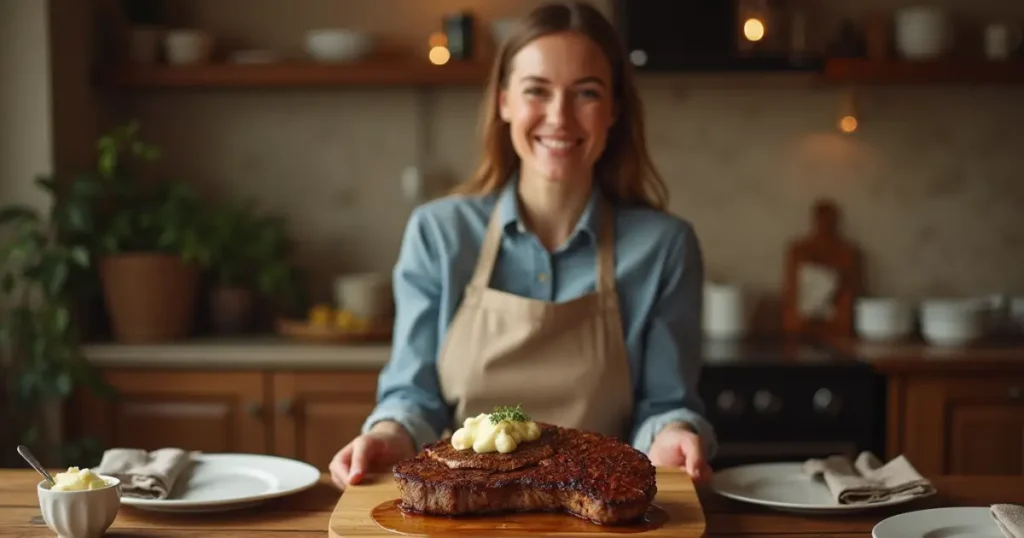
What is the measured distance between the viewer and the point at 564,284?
2.22 meters

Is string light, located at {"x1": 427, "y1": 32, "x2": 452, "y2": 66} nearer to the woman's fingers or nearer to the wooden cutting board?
the woman's fingers

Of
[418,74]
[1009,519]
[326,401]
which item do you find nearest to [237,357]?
[326,401]

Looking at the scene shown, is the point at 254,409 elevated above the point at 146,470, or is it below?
below

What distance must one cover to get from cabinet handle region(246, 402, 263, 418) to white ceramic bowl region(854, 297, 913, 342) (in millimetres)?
1889

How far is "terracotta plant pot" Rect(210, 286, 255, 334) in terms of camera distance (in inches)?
151

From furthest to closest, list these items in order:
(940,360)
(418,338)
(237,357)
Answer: (237,357) < (940,360) < (418,338)

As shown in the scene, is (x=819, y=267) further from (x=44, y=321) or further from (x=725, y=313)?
(x=44, y=321)

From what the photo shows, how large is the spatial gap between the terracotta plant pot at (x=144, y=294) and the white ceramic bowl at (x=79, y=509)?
213 cm

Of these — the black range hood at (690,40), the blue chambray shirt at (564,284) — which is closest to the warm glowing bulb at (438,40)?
the black range hood at (690,40)

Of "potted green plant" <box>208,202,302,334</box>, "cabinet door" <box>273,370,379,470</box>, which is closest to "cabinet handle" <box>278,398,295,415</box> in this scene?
"cabinet door" <box>273,370,379,470</box>

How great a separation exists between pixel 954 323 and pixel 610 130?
1.80 m

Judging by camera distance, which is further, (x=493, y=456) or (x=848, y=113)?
(x=848, y=113)

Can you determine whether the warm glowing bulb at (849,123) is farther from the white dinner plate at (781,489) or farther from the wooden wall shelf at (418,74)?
the white dinner plate at (781,489)

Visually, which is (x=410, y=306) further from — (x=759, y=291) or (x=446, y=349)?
(x=759, y=291)
